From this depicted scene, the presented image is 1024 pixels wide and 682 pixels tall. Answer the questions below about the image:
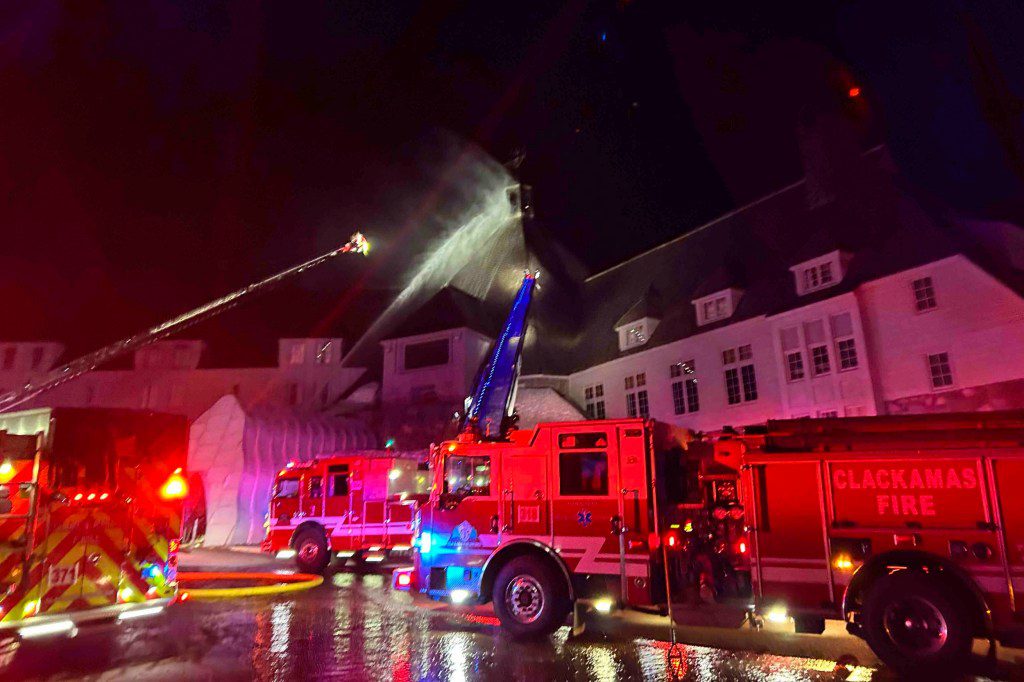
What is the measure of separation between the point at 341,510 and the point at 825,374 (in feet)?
50.6

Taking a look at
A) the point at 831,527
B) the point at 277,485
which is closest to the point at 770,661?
the point at 831,527

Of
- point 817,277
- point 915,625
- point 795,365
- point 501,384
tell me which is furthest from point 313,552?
point 817,277

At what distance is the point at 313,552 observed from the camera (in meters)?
16.6

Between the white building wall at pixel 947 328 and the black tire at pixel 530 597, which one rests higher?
the white building wall at pixel 947 328

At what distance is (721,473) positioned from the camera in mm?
9133

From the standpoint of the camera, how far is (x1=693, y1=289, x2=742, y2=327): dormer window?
2402cm

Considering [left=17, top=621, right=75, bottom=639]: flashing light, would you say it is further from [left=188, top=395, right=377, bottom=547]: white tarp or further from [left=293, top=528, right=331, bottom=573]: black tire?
[left=188, top=395, right=377, bottom=547]: white tarp

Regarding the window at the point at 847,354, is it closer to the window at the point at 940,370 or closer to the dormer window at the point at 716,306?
the window at the point at 940,370

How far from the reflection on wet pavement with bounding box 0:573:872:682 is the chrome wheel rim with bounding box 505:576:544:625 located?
13.5 inches

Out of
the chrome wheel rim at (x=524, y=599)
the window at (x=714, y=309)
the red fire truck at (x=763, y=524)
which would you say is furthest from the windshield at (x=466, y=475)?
the window at (x=714, y=309)

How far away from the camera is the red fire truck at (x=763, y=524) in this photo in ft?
22.6

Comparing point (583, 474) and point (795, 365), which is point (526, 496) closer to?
point (583, 474)

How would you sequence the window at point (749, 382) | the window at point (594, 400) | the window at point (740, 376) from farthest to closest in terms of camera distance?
the window at point (594, 400) < the window at point (740, 376) < the window at point (749, 382)

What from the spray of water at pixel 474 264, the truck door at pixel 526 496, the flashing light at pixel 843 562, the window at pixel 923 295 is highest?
the spray of water at pixel 474 264
